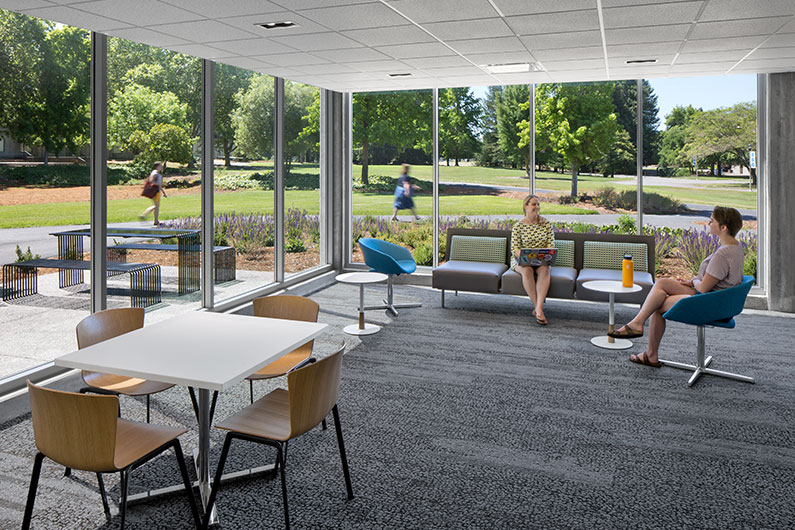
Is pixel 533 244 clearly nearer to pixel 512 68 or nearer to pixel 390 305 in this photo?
pixel 390 305

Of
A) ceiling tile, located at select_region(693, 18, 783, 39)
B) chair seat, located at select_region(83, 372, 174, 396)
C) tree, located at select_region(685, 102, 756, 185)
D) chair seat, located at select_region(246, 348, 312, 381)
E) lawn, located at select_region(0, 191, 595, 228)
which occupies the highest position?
ceiling tile, located at select_region(693, 18, 783, 39)

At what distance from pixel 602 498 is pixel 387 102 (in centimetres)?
755

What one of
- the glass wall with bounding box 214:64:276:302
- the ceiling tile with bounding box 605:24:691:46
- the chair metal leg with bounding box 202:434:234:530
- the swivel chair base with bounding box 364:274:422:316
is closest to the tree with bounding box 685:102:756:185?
the ceiling tile with bounding box 605:24:691:46

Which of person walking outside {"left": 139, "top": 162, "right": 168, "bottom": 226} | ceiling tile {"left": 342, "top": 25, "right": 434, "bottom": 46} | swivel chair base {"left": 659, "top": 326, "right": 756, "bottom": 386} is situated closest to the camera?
swivel chair base {"left": 659, "top": 326, "right": 756, "bottom": 386}

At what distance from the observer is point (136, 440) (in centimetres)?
281

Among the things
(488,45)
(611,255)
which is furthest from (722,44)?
(611,255)

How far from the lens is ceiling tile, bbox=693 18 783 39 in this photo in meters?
4.92

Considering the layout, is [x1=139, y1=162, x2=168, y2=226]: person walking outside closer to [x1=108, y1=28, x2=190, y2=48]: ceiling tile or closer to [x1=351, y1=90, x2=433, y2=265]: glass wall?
[x1=108, y1=28, x2=190, y2=48]: ceiling tile

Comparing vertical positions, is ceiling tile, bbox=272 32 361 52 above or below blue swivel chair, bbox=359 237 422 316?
above

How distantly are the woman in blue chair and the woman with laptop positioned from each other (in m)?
1.63

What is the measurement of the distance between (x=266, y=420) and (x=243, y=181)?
4890 mm

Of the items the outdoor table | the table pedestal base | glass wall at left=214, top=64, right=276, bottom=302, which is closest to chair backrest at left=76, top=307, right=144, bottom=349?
the outdoor table

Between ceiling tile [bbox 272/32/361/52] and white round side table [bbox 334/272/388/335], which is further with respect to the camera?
white round side table [bbox 334/272/388/335]

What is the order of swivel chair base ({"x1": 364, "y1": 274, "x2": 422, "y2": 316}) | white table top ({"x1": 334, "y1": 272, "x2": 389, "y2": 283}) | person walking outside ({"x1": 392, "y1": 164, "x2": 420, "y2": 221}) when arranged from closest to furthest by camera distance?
white table top ({"x1": 334, "y1": 272, "x2": 389, "y2": 283})
swivel chair base ({"x1": 364, "y1": 274, "x2": 422, "y2": 316})
person walking outside ({"x1": 392, "y1": 164, "x2": 420, "y2": 221})
